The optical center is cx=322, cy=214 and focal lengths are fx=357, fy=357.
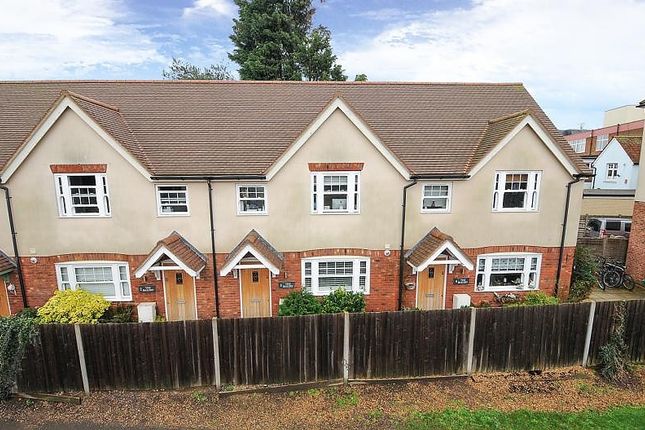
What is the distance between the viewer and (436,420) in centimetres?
780

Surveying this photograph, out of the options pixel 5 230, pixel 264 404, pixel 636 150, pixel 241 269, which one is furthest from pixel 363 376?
pixel 636 150

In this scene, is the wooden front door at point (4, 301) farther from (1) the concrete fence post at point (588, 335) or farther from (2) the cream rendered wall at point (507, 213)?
(1) the concrete fence post at point (588, 335)

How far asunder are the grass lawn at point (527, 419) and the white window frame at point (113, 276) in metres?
10.3

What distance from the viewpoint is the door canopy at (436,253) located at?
1206 centimetres

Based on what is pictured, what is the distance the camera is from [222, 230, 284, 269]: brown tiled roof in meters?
11.8

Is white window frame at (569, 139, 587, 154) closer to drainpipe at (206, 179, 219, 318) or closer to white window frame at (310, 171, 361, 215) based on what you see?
white window frame at (310, 171, 361, 215)

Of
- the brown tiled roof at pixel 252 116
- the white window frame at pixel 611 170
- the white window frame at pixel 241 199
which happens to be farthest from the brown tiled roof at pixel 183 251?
the white window frame at pixel 611 170

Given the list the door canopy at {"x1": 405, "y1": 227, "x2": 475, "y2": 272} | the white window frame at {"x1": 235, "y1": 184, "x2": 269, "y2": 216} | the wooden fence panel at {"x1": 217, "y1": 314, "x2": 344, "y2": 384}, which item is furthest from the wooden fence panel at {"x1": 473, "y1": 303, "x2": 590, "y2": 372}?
the white window frame at {"x1": 235, "y1": 184, "x2": 269, "y2": 216}

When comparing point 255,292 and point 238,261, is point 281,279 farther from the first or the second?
point 238,261

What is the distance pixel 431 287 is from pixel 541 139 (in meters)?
6.58

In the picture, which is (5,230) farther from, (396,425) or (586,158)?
(586,158)

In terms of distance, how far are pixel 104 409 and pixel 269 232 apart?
263 inches

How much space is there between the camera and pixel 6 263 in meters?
12.1

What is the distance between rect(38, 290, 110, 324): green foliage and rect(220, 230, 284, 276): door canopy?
4.12m
